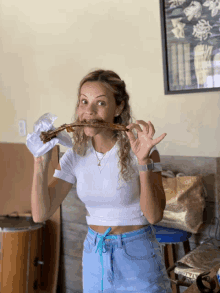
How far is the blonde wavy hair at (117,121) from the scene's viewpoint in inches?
43.9

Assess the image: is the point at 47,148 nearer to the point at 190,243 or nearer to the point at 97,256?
the point at 97,256

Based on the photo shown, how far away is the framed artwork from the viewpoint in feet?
5.60

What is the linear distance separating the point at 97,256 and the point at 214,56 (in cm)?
115

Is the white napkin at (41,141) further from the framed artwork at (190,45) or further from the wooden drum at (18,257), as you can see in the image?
the wooden drum at (18,257)

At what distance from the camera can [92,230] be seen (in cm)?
116

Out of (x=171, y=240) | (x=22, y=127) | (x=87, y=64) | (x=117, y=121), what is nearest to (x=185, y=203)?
(x=171, y=240)

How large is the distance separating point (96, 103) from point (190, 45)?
85 cm

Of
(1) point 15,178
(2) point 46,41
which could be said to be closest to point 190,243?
(1) point 15,178

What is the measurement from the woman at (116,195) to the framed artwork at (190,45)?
2.30 ft

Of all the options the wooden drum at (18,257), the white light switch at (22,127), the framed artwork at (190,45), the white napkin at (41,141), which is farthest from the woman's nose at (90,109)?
the white light switch at (22,127)

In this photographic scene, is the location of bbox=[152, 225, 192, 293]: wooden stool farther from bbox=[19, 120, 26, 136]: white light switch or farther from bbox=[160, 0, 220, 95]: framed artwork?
bbox=[19, 120, 26, 136]: white light switch

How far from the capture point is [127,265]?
1.06m

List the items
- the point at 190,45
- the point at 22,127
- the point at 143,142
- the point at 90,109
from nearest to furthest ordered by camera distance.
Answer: the point at 143,142, the point at 90,109, the point at 190,45, the point at 22,127

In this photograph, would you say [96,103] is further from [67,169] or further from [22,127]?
[22,127]
